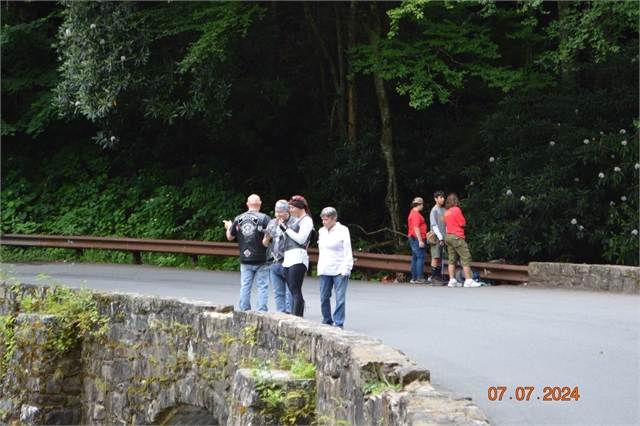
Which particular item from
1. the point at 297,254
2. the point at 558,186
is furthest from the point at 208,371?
the point at 558,186

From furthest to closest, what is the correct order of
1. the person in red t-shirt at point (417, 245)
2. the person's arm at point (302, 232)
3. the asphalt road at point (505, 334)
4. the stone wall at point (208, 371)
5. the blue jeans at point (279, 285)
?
the person in red t-shirt at point (417, 245)
the blue jeans at point (279, 285)
the person's arm at point (302, 232)
the asphalt road at point (505, 334)
the stone wall at point (208, 371)

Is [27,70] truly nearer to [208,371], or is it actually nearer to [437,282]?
[437,282]

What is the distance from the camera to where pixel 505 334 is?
10805mm

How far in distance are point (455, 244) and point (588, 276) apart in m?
2.45

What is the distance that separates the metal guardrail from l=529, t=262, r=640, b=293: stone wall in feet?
1.14

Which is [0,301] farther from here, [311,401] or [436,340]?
[311,401]

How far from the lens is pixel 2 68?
2469 cm

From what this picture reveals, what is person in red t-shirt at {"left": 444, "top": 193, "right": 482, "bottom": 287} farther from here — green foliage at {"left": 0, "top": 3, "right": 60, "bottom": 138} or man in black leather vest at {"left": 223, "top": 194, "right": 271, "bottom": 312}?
green foliage at {"left": 0, "top": 3, "right": 60, "bottom": 138}

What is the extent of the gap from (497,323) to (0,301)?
814 cm

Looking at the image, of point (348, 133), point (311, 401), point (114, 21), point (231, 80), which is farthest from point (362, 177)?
point (311, 401)

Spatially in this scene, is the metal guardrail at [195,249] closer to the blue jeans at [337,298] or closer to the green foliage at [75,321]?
the blue jeans at [337,298]

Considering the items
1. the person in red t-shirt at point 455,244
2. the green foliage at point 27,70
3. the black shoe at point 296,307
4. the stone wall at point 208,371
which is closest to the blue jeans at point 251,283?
the black shoe at point 296,307
